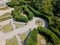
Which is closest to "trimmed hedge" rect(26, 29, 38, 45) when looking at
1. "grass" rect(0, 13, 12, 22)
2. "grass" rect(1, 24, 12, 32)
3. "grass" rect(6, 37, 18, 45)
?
"grass" rect(6, 37, 18, 45)

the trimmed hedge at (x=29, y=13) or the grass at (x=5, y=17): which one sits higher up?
the trimmed hedge at (x=29, y=13)

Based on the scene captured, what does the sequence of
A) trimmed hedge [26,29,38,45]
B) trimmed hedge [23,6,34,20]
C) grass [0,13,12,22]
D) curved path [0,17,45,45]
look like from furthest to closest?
trimmed hedge [23,6,34,20] → grass [0,13,12,22] → curved path [0,17,45,45] → trimmed hedge [26,29,38,45]

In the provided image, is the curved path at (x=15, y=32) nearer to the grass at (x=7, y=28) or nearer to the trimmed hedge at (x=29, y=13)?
the grass at (x=7, y=28)

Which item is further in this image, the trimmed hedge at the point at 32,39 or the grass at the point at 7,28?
the grass at the point at 7,28

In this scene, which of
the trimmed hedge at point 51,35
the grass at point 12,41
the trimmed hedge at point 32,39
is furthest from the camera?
the grass at point 12,41

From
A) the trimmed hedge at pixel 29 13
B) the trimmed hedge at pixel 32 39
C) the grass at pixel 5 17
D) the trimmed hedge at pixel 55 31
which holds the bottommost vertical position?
the trimmed hedge at pixel 32 39

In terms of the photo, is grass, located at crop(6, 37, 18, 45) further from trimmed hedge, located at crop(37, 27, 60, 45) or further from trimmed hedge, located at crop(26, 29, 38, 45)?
trimmed hedge, located at crop(37, 27, 60, 45)

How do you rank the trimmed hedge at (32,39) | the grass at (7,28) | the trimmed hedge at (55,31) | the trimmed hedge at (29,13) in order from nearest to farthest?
1. the trimmed hedge at (32,39)
2. the trimmed hedge at (55,31)
3. the grass at (7,28)
4. the trimmed hedge at (29,13)

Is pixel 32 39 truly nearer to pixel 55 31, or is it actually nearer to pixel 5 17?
pixel 55 31

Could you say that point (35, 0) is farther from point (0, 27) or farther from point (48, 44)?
point (48, 44)

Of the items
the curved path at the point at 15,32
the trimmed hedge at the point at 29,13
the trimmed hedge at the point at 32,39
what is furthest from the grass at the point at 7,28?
the trimmed hedge at the point at 32,39

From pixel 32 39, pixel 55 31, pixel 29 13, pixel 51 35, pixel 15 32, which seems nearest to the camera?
pixel 32 39

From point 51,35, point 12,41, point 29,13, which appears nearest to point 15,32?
point 12,41
